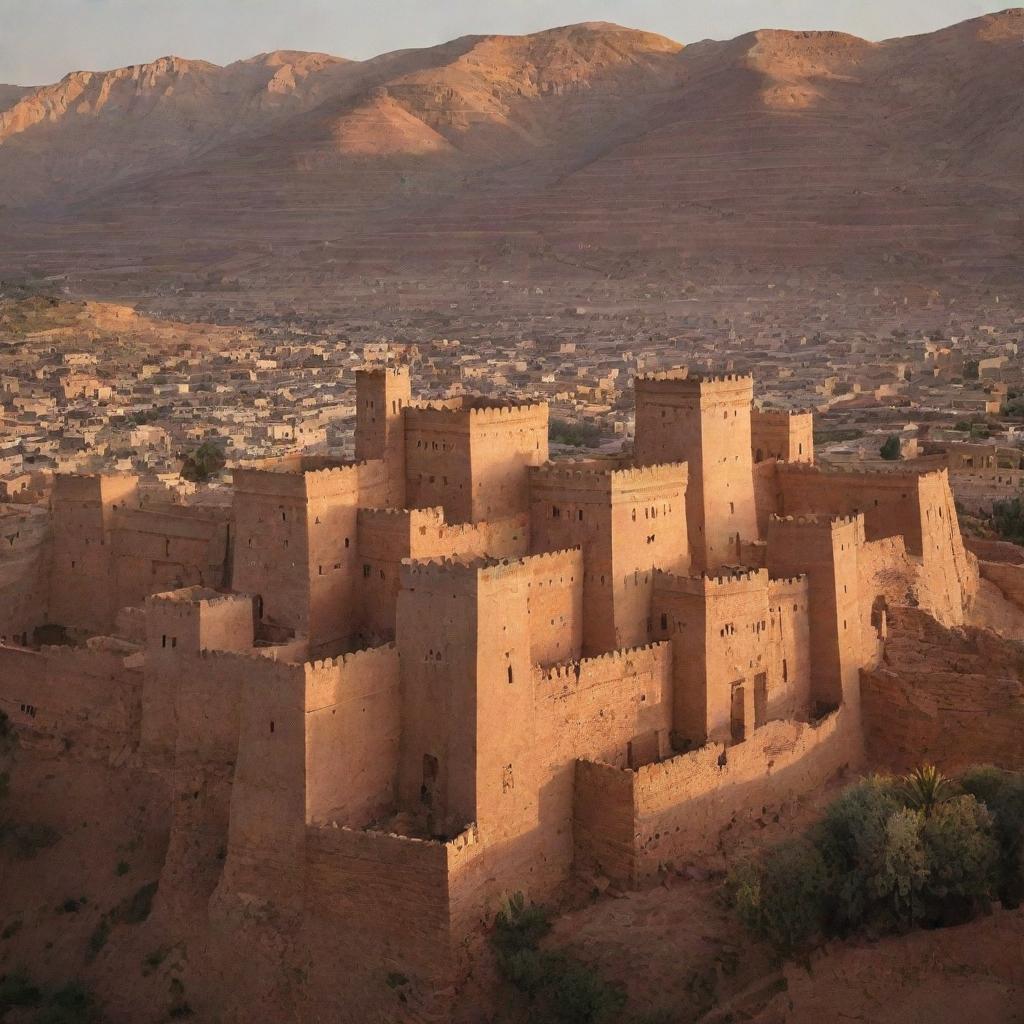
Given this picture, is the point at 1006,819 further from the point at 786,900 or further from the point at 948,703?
the point at 948,703

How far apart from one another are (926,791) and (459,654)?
571 cm

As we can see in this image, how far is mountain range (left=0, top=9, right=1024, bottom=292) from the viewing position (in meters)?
129

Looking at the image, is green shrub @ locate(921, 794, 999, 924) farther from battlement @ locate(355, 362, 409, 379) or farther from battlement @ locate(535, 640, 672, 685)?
battlement @ locate(355, 362, 409, 379)

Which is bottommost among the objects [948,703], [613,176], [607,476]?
[948,703]

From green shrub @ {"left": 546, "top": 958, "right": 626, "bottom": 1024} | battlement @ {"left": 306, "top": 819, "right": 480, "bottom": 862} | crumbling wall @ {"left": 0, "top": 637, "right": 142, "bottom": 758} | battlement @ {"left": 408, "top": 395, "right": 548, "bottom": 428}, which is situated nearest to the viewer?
green shrub @ {"left": 546, "top": 958, "right": 626, "bottom": 1024}

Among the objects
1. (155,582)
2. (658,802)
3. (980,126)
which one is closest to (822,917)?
(658,802)

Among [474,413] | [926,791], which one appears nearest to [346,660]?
[474,413]

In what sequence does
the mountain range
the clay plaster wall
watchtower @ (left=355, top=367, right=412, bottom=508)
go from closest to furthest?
watchtower @ (left=355, top=367, right=412, bottom=508) → the clay plaster wall → the mountain range

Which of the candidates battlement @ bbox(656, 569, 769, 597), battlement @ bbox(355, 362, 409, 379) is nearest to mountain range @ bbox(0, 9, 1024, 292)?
battlement @ bbox(355, 362, 409, 379)

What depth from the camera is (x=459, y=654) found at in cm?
1911

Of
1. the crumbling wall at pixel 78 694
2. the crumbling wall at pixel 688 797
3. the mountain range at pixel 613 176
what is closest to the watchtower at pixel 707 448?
the crumbling wall at pixel 688 797

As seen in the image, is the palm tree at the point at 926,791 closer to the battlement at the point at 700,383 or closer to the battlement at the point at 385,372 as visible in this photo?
the battlement at the point at 700,383

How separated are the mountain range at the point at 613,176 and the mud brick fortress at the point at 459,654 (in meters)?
96.3

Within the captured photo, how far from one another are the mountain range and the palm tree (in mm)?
100215
